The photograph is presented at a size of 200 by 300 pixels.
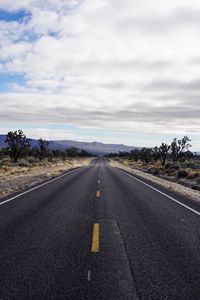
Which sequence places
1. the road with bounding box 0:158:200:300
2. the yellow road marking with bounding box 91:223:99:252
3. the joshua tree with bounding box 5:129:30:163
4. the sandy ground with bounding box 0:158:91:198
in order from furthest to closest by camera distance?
the joshua tree with bounding box 5:129:30:163, the sandy ground with bounding box 0:158:91:198, the yellow road marking with bounding box 91:223:99:252, the road with bounding box 0:158:200:300

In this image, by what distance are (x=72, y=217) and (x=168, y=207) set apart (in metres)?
4.65

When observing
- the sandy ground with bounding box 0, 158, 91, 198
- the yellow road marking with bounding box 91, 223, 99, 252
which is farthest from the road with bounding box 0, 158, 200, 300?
the sandy ground with bounding box 0, 158, 91, 198

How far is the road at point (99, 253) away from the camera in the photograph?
5672 mm

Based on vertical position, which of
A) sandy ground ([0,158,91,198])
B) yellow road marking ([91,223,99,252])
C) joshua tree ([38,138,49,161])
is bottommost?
sandy ground ([0,158,91,198])

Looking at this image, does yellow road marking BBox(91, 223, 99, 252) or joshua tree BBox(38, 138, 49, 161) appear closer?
yellow road marking BBox(91, 223, 99, 252)

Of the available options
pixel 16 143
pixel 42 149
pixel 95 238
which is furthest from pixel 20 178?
pixel 42 149

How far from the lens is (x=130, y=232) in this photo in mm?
9922

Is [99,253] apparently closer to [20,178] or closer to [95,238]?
[95,238]

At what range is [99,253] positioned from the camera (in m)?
7.71

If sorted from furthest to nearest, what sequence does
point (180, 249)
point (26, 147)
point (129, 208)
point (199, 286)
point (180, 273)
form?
point (26, 147)
point (129, 208)
point (180, 249)
point (180, 273)
point (199, 286)

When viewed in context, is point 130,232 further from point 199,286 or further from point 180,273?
point 199,286

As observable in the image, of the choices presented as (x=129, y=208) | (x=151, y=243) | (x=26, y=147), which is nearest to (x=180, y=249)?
(x=151, y=243)

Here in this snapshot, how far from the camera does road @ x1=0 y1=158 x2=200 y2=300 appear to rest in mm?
5672

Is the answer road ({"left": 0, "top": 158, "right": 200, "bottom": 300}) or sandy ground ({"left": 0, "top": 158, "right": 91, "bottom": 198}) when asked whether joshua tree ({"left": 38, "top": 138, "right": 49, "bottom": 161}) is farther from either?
road ({"left": 0, "top": 158, "right": 200, "bottom": 300})
